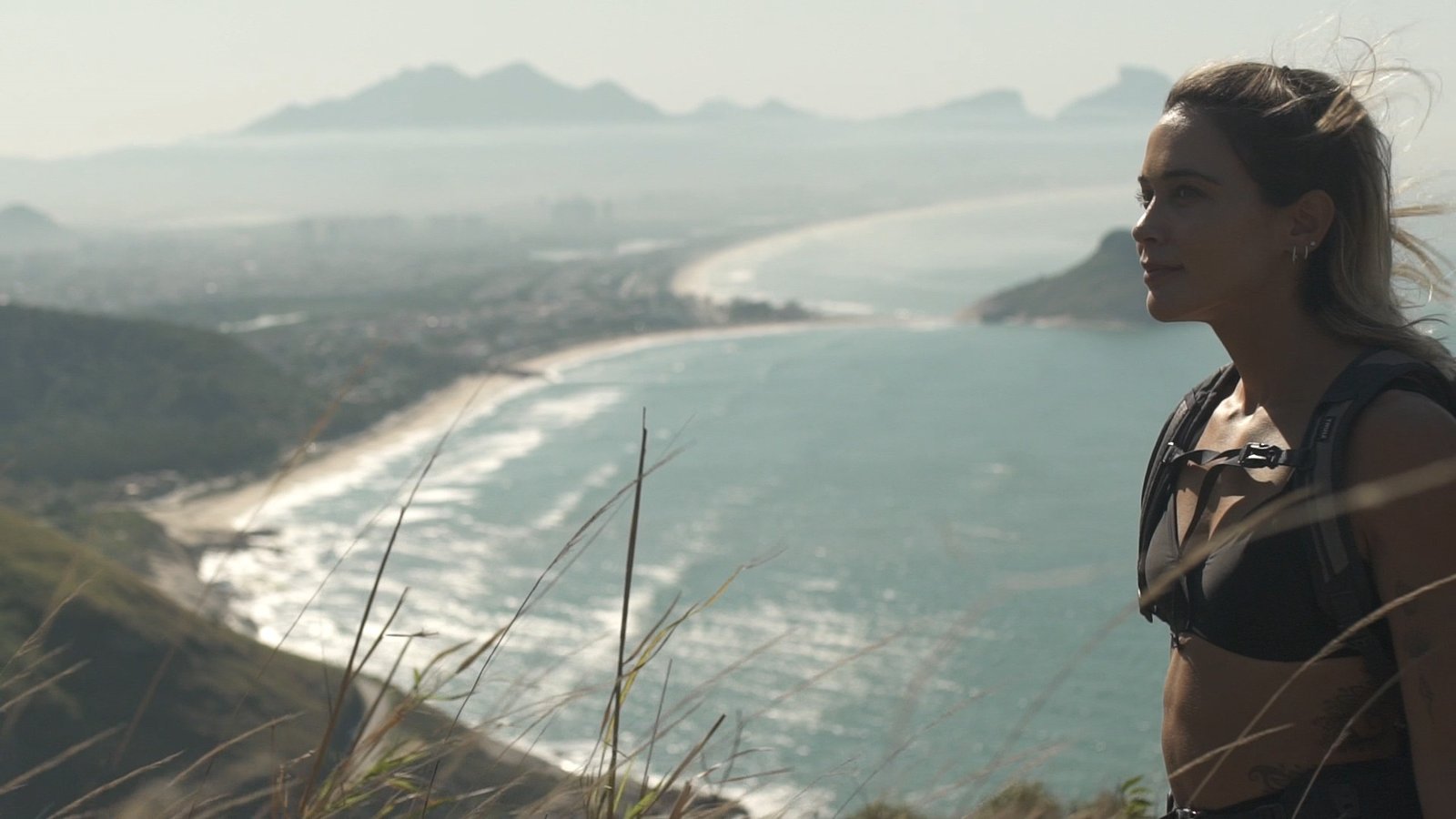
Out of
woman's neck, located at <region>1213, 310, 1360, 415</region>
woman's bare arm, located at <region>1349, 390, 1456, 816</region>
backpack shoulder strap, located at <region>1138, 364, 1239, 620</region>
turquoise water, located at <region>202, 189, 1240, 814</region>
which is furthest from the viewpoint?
turquoise water, located at <region>202, 189, 1240, 814</region>

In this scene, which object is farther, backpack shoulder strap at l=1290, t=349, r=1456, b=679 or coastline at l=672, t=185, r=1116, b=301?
coastline at l=672, t=185, r=1116, b=301

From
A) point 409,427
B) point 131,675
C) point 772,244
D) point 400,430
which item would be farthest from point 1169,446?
point 772,244

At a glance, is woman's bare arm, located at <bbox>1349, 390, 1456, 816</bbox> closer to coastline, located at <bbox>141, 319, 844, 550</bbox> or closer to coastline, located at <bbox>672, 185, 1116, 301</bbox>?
coastline, located at <bbox>141, 319, 844, 550</bbox>

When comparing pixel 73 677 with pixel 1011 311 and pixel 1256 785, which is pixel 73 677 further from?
pixel 1011 311

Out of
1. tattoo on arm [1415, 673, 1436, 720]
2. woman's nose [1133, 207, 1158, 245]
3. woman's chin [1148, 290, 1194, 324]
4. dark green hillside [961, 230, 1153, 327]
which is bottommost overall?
dark green hillside [961, 230, 1153, 327]

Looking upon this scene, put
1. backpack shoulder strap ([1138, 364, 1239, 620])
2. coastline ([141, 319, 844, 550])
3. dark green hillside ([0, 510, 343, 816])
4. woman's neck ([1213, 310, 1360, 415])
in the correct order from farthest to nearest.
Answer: coastline ([141, 319, 844, 550])
dark green hillside ([0, 510, 343, 816])
backpack shoulder strap ([1138, 364, 1239, 620])
woman's neck ([1213, 310, 1360, 415])

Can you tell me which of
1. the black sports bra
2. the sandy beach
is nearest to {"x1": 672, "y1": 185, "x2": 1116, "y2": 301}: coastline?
the sandy beach

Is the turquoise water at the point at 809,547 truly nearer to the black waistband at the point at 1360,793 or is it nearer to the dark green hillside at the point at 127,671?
the black waistband at the point at 1360,793

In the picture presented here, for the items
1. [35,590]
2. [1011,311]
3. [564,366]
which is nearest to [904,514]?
[35,590]
